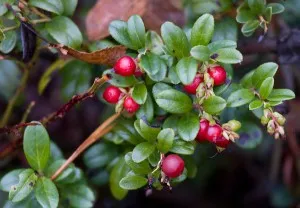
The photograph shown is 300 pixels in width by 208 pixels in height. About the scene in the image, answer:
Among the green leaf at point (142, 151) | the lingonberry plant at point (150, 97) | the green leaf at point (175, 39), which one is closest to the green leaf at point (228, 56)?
the lingonberry plant at point (150, 97)

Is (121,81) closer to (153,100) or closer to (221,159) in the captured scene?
(153,100)

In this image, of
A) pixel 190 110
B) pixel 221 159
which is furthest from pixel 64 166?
pixel 221 159

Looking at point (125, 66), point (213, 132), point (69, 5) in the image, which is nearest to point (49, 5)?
point (69, 5)

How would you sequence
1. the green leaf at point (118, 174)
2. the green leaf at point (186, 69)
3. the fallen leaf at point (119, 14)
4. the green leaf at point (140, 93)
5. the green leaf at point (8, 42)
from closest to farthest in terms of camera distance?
the green leaf at point (186, 69)
the green leaf at point (140, 93)
the green leaf at point (8, 42)
the green leaf at point (118, 174)
the fallen leaf at point (119, 14)

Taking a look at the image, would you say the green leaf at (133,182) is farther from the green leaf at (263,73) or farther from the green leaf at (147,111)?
the green leaf at (263,73)

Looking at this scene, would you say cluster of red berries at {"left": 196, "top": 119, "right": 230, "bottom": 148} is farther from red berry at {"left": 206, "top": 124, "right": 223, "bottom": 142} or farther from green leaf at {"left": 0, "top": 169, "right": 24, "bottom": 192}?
green leaf at {"left": 0, "top": 169, "right": 24, "bottom": 192}

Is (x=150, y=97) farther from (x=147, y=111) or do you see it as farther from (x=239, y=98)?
(x=239, y=98)

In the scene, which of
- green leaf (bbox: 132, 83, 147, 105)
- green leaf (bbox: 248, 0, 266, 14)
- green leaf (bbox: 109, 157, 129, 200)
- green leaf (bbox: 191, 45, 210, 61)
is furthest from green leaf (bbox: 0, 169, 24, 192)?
green leaf (bbox: 248, 0, 266, 14)
